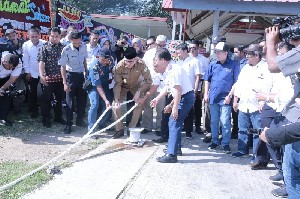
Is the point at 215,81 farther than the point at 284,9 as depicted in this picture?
No

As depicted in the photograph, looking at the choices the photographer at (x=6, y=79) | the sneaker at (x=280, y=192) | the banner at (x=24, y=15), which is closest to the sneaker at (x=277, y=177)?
the sneaker at (x=280, y=192)

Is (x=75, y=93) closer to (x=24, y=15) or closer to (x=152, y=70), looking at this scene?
(x=152, y=70)

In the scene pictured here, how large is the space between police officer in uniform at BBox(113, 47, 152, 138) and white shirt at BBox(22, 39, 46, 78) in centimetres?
212

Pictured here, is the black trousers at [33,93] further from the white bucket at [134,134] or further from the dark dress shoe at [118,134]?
the white bucket at [134,134]

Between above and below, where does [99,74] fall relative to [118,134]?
above

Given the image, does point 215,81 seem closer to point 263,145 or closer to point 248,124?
point 248,124

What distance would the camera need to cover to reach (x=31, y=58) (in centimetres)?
796

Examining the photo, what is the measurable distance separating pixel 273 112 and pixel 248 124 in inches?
32.6

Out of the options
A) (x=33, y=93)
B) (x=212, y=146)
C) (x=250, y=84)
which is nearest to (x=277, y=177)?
(x=250, y=84)

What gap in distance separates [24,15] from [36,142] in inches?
166

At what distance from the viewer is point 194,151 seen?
20.7 ft

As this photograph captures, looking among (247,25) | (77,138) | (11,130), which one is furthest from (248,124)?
(247,25)

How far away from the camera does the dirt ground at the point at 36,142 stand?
571 cm

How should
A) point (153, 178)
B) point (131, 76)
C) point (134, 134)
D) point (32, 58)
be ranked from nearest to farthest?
point (153, 178)
point (134, 134)
point (131, 76)
point (32, 58)
